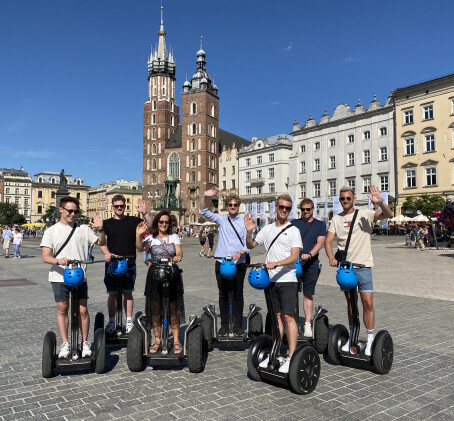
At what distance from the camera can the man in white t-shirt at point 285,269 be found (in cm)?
439

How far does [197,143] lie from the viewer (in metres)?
83.2

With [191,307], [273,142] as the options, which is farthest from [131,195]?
[191,307]

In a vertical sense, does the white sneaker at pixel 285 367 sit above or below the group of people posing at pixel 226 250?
below

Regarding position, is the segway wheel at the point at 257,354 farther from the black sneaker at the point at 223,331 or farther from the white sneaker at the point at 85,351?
the white sneaker at the point at 85,351

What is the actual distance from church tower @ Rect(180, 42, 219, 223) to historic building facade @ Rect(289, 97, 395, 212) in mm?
27210

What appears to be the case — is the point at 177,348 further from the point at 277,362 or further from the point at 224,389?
the point at 277,362

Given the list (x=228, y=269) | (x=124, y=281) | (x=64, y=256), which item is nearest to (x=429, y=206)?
(x=228, y=269)

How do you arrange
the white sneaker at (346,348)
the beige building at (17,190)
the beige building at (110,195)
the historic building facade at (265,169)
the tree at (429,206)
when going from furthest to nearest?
the beige building at (110,195) → the beige building at (17,190) → the historic building facade at (265,169) → the tree at (429,206) → the white sneaker at (346,348)

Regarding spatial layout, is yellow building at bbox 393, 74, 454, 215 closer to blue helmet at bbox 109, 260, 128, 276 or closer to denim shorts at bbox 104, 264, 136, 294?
denim shorts at bbox 104, 264, 136, 294

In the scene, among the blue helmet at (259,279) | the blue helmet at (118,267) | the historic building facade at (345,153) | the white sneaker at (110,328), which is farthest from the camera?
the historic building facade at (345,153)

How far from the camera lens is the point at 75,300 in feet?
15.1

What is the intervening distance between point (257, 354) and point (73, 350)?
6.56 ft

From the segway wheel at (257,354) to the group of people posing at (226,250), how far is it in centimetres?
12

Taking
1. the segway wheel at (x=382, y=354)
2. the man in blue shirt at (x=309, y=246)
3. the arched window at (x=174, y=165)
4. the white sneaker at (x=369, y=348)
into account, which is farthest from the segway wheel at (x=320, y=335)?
the arched window at (x=174, y=165)
